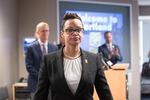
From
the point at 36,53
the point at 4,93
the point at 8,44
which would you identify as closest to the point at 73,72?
the point at 36,53

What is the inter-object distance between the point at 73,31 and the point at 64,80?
0.95ft

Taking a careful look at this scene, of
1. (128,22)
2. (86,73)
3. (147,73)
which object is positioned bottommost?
(147,73)

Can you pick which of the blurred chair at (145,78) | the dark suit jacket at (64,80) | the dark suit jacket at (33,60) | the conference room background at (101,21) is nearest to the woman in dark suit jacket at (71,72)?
the dark suit jacket at (64,80)

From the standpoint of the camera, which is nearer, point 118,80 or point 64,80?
point 64,80

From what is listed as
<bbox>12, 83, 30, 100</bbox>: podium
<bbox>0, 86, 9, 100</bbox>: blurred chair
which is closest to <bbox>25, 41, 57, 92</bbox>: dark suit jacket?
<bbox>0, 86, 9, 100</bbox>: blurred chair

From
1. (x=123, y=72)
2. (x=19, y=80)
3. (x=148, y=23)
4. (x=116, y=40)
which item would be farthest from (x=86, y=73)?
(x=148, y=23)

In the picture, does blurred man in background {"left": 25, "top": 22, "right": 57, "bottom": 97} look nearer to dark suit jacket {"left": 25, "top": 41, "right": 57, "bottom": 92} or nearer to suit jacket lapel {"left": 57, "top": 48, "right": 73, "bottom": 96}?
dark suit jacket {"left": 25, "top": 41, "right": 57, "bottom": 92}

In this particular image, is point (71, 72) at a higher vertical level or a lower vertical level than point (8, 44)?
lower

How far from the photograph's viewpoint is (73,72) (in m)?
1.82

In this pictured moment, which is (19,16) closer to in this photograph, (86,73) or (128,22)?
(128,22)

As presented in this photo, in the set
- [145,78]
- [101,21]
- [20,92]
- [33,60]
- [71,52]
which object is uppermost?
[101,21]

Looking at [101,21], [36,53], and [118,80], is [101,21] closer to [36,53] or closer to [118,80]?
[118,80]

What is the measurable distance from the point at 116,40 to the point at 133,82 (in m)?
1.16

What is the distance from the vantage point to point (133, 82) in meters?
7.75
